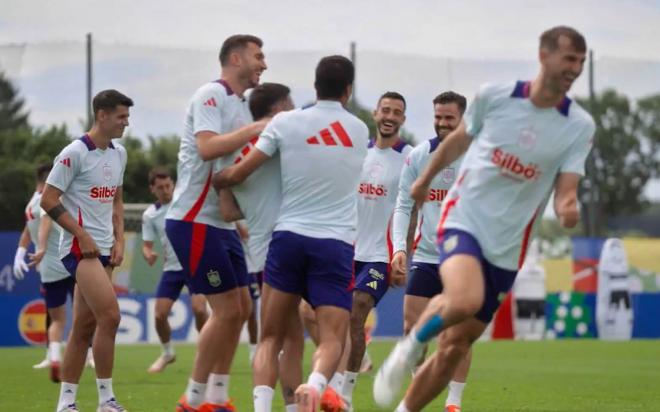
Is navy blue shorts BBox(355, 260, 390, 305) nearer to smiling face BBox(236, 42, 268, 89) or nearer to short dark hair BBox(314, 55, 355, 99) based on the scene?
smiling face BBox(236, 42, 268, 89)

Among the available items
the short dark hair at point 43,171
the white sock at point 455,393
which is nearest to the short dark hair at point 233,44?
the white sock at point 455,393

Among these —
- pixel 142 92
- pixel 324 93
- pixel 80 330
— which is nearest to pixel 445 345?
pixel 324 93

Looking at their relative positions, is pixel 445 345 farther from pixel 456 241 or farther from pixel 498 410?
Answer: pixel 498 410

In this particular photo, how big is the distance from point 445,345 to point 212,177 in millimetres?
1868

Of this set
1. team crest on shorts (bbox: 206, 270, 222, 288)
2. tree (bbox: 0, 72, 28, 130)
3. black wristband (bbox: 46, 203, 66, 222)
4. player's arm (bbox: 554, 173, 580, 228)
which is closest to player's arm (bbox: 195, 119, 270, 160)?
team crest on shorts (bbox: 206, 270, 222, 288)

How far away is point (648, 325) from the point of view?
29.4 meters

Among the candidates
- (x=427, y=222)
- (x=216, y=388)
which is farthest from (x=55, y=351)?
(x=216, y=388)

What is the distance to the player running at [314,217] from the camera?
8609mm

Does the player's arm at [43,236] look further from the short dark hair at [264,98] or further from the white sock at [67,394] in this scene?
the short dark hair at [264,98]

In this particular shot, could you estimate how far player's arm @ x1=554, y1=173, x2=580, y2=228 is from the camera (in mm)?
8125

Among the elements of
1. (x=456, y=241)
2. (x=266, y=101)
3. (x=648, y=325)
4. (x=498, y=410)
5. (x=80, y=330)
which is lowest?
(x=648, y=325)

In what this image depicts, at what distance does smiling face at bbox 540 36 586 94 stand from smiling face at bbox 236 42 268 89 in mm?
2047

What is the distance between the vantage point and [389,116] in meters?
12.3

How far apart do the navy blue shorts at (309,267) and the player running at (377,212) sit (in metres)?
3.24
